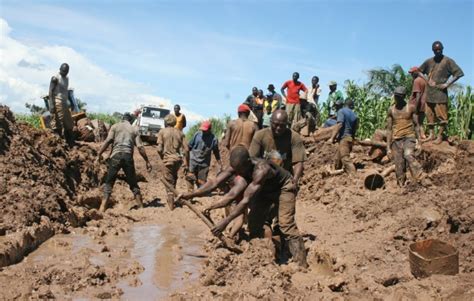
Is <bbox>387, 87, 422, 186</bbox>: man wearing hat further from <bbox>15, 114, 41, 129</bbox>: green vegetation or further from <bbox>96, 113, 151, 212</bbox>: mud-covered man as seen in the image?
<bbox>15, 114, 41, 129</bbox>: green vegetation

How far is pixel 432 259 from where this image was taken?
18.1 ft

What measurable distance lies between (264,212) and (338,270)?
116 centimetres

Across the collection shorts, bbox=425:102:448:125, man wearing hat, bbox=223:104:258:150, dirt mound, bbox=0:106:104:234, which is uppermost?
shorts, bbox=425:102:448:125

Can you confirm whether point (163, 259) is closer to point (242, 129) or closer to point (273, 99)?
point (242, 129)

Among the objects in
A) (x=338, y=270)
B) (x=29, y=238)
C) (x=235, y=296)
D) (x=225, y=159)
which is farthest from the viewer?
(x=225, y=159)

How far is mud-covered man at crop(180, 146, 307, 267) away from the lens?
5.96 meters

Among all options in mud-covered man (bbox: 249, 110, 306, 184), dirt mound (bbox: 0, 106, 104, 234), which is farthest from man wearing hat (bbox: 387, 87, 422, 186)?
dirt mound (bbox: 0, 106, 104, 234)

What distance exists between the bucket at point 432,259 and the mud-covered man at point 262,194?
1.34 m

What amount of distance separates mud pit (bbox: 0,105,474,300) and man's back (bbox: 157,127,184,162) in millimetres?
1123

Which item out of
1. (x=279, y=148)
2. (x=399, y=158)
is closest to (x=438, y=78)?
(x=399, y=158)

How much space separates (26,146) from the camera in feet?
31.1

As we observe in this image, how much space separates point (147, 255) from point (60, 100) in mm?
5001

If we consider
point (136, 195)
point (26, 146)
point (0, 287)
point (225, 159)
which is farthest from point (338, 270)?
point (225, 159)

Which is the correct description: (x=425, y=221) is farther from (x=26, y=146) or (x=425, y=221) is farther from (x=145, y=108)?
(x=145, y=108)
